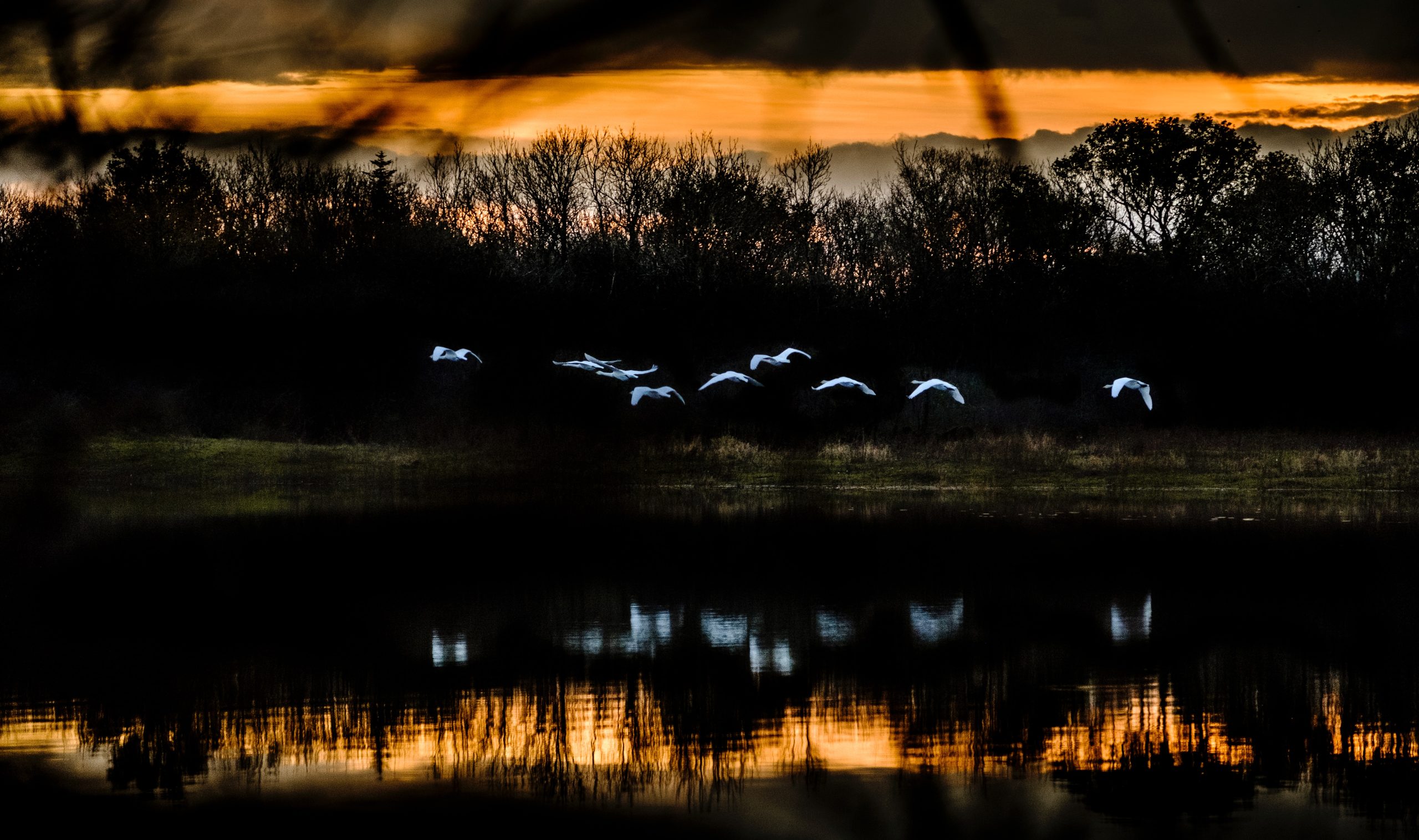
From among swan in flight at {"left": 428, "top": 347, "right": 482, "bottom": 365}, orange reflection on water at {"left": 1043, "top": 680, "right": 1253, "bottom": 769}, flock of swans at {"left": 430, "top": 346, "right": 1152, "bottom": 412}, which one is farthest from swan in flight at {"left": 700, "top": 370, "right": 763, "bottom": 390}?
orange reflection on water at {"left": 1043, "top": 680, "right": 1253, "bottom": 769}

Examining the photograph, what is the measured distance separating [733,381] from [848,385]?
14.8 feet

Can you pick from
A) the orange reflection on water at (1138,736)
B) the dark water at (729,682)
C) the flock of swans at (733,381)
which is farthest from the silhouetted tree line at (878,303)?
the orange reflection on water at (1138,736)

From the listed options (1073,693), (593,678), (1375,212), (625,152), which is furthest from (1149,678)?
(625,152)

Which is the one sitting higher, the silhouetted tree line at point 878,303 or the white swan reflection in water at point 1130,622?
the silhouetted tree line at point 878,303

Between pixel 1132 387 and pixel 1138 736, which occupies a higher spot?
pixel 1132 387

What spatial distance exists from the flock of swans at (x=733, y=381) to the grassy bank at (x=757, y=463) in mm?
1765

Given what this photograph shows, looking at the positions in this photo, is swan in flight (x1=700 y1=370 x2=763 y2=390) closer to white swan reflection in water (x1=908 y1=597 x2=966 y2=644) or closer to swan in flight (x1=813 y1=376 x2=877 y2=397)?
swan in flight (x1=813 y1=376 x2=877 y2=397)

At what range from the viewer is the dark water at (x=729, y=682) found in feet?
36.4

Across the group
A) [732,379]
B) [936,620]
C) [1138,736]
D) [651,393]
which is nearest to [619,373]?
[651,393]

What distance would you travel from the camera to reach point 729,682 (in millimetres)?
15953

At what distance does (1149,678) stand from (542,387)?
141ft

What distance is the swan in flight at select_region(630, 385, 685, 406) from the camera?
53.4 meters

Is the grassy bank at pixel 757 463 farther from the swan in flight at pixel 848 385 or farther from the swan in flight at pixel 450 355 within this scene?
the swan in flight at pixel 450 355

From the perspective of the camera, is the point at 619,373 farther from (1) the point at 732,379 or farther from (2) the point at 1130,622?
(2) the point at 1130,622
